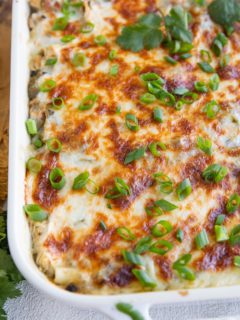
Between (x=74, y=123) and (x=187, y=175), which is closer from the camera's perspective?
(x=187, y=175)

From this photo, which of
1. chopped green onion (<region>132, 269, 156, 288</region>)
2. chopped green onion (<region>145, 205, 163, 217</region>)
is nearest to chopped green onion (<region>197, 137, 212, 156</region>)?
chopped green onion (<region>145, 205, 163, 217</region>)

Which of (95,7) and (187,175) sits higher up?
(95,7)

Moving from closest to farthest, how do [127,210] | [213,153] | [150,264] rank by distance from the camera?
1. [150,264]
2. [127,210]
3. [213,153]

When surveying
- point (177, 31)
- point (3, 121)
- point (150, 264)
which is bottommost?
point (150, 264)

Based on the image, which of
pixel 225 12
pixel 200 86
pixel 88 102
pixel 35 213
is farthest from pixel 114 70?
pixel 35 213

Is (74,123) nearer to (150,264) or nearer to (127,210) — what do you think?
(127,210)

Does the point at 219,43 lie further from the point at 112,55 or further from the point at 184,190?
the point at 184,190

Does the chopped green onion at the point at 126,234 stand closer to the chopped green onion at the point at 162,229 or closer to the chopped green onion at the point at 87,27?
the chopped green onion at the point at 162,229

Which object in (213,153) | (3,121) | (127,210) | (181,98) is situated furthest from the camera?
(3,121)

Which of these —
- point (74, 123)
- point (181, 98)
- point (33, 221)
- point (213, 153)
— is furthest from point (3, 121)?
point (213, 153)
